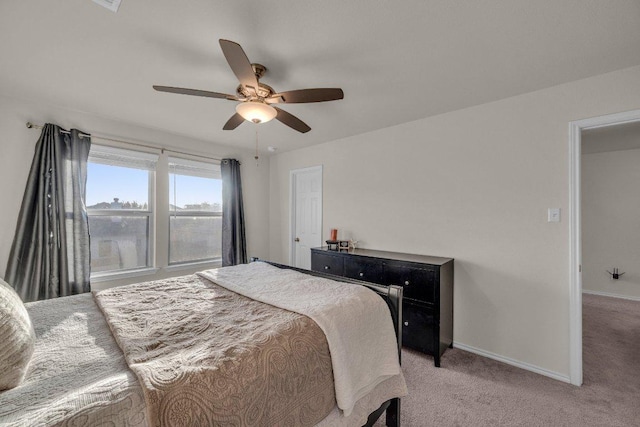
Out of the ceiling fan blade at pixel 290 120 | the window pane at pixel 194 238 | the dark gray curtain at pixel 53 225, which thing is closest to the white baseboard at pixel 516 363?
the ceiling fan blade at pixel 290 120

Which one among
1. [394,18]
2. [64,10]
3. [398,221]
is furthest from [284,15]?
[398,221]

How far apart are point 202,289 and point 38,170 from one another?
2220 mm

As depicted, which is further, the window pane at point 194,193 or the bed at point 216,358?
the window pane at point 194,193

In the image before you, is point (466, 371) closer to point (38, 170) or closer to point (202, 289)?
point (202, 289)

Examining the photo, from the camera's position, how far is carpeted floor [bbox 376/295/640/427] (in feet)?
5.78

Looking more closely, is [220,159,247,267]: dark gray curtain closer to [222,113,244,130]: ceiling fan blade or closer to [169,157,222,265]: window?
[169,157,222,265]: window

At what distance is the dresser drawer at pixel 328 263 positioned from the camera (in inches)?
126

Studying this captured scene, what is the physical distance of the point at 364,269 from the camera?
297 cm

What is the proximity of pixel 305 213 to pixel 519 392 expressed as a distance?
10.7ft

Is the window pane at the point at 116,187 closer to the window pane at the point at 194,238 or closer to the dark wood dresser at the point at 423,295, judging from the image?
the window pane at the point at 194,238

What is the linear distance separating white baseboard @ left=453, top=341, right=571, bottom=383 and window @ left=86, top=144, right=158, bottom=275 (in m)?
3.82

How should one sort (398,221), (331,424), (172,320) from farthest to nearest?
(398,221) → (172,320) → (331,424)

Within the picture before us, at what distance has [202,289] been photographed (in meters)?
1.94

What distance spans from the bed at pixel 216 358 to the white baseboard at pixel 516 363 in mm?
1462
